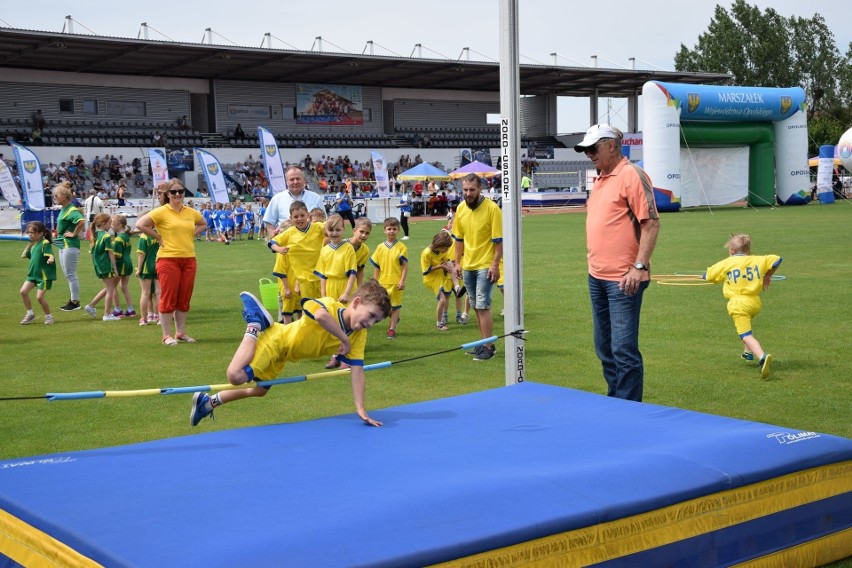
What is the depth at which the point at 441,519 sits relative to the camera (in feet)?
12.3

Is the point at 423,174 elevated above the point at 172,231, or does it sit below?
above

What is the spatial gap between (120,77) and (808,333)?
47.9 m

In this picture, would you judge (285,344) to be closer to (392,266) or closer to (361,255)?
(361,255)

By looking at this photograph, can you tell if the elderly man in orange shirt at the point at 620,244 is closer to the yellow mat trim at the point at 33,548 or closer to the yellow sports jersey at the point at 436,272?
the yellow mat trim at the point at 33,548

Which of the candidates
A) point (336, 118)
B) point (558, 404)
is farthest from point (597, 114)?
point (558, 404)

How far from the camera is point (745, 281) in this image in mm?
9016

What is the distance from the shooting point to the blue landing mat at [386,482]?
3525 mm

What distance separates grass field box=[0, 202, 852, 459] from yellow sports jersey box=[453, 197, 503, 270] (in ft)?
3.45

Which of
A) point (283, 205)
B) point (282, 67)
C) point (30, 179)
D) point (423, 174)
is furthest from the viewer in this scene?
point (282, 67)

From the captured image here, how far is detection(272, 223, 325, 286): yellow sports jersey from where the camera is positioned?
10.3 meters

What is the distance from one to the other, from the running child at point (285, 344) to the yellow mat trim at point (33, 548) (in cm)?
212

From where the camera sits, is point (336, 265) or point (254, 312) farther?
point (336, 265)

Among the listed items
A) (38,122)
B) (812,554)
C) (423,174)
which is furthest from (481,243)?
(38,122)

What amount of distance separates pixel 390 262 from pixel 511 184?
4.35 m
